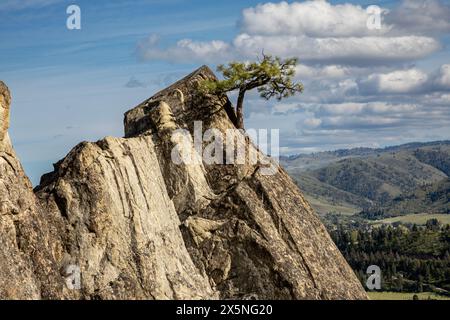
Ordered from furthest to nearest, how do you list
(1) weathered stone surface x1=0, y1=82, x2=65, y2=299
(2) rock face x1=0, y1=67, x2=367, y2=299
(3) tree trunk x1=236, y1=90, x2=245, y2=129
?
(3) tree trunk x1=236, y1=90, x2=245, y2=129 < (2) rock face x1=0, y1=67, x2=367, y2=299 < (1) weathered stone surface x1=0, y1=82, x2=65, y2=299

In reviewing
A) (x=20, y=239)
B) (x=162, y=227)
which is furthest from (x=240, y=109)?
(x=20, y=239)

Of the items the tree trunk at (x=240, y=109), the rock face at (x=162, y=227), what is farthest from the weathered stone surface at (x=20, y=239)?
the tree trunk at (x=240, y=109)

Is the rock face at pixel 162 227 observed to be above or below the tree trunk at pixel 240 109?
below

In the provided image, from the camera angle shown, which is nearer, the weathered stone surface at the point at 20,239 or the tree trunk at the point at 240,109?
the weathered stone surface at the point at 20,239

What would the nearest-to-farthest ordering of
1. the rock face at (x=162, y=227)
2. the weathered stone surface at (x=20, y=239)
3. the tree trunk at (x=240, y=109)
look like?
1. the weathered stone surface at (x=20, y=239)
2. the rock face at (x=162, y=227)
3. the tree trunk at (x=240, y=109)

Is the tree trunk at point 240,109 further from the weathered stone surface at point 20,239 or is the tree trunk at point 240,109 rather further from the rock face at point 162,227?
the weathered stone surface at point 20,239

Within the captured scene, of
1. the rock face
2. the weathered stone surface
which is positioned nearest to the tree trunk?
the rock face

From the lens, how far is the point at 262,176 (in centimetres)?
6169

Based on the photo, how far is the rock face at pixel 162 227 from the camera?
48094mm

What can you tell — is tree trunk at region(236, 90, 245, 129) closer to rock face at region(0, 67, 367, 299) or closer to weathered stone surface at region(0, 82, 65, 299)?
rock face at region(0, 67, 367, 299)

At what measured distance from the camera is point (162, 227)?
2216 inches

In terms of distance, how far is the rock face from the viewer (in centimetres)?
4809
